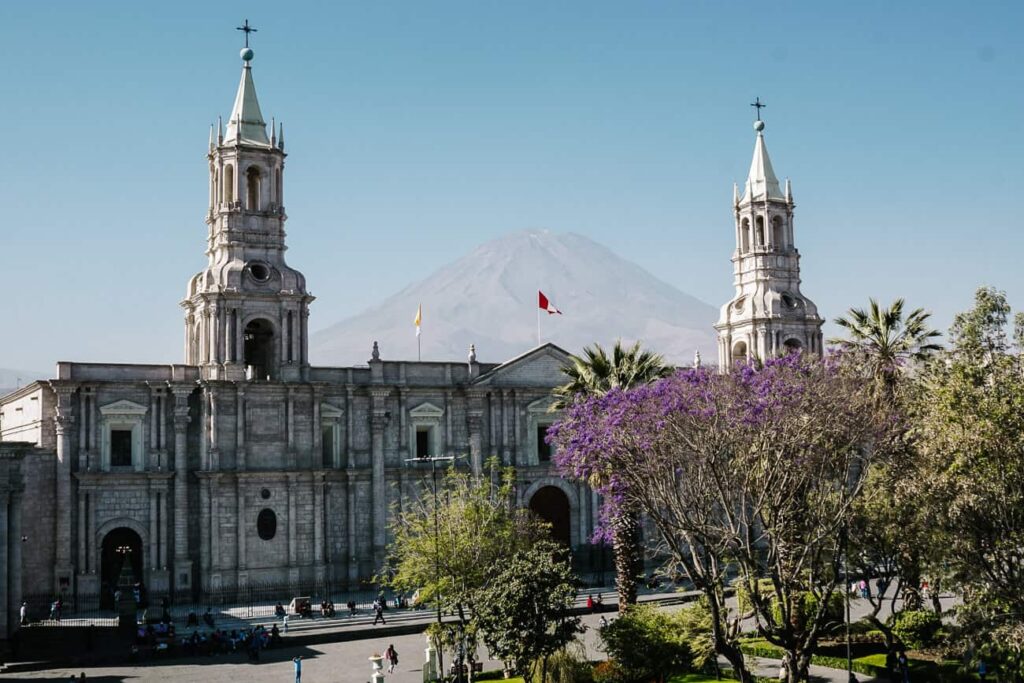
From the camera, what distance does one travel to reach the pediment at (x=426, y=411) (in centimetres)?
5294

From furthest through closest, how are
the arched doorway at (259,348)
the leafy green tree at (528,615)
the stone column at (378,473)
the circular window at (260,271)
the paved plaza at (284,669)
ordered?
the arched doorway at (259,348) → the stone column at (378,473) → the circular window at (260,271) → the paved plaza at (284,669) → the leafy green tree at (528,615)

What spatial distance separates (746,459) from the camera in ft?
92.0

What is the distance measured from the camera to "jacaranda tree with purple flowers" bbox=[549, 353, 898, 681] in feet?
89.2

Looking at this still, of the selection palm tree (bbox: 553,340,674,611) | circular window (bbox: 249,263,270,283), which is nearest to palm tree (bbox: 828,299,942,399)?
palm tree (bbox: 553,340,674,611)

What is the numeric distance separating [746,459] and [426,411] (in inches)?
1068

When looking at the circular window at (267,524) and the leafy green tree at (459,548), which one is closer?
the leafy green tree at (459,548)

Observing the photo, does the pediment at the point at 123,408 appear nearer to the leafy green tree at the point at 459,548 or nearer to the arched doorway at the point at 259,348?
the arched doorway at the point at 259,348

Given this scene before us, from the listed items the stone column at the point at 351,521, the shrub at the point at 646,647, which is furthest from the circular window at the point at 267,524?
the shrub at the point at 646,647

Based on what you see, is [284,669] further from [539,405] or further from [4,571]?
[539,405]

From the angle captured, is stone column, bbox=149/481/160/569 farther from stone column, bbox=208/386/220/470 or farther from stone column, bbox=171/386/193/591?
stone column, bbox=208/386/220/470

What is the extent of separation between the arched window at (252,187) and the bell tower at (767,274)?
26.2 metres

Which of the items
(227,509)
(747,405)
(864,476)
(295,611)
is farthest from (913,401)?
(227,509)

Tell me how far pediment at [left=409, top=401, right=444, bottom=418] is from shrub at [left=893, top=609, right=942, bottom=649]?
82.4ft

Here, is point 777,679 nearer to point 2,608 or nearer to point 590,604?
point 590,604
